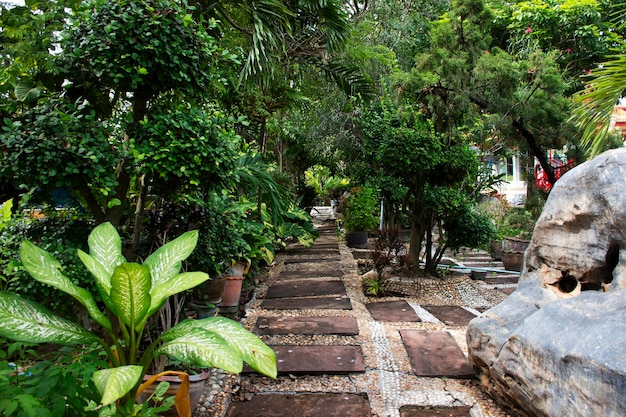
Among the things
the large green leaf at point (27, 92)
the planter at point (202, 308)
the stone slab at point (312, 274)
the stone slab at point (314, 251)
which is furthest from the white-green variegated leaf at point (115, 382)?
the stone slab at point (314, 251)

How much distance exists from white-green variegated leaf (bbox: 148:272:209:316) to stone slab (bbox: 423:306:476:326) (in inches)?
120

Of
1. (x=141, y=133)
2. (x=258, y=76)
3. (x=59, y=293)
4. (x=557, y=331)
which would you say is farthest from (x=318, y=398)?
(x=258, y=76)

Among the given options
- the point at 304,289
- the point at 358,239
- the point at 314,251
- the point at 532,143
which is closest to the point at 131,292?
the point at 304,289

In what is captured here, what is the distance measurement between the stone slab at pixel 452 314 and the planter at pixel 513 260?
10.1 ft

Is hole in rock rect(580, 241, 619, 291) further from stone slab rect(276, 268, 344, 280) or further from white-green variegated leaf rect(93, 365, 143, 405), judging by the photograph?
stone slab rect(276, 268, 344, 280)

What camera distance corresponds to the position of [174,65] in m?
2.28

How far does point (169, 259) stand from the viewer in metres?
2.07

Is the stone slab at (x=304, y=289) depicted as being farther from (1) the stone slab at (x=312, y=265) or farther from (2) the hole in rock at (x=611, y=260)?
(2) the hole in rock at (x=611, y=260)

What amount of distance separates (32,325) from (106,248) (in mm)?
467

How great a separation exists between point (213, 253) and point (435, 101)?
392 cm

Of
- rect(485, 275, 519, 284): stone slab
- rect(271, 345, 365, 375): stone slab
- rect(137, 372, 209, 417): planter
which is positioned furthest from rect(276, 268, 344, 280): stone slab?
rect(137, 372, 209, 417): planter

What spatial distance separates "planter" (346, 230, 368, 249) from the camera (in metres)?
9.23

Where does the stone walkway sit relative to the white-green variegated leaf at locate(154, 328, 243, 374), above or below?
below

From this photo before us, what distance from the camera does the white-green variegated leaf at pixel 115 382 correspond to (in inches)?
54.0
